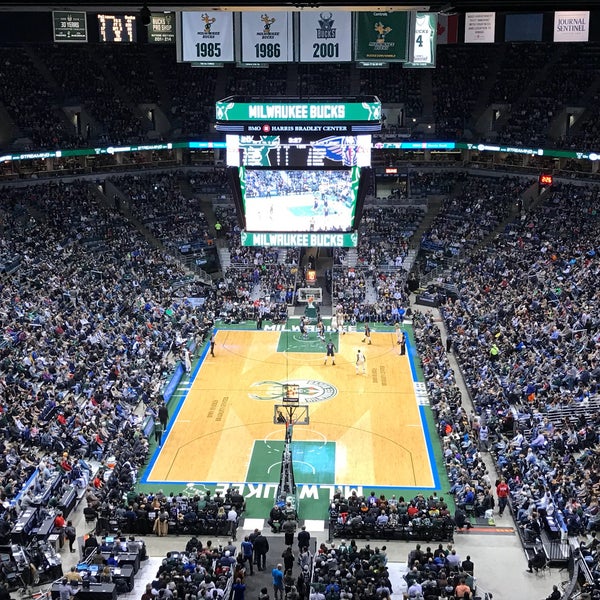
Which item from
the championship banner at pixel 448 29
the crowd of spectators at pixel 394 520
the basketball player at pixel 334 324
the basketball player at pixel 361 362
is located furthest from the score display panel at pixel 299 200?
the crowd of spectators at pixel 394 520

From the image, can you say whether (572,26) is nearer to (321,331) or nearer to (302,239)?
(302,239)

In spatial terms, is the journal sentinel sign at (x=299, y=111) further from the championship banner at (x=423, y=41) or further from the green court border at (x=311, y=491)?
the green court border at (x=311, y=491)

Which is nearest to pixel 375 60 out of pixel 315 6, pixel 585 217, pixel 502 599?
pixel 585 217

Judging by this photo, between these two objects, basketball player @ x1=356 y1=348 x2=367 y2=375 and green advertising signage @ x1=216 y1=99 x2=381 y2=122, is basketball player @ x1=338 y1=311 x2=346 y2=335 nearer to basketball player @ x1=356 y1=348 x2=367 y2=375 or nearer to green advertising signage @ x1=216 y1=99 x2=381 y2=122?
basketball player @ x1=356 y1=348 x2=367 y2=375

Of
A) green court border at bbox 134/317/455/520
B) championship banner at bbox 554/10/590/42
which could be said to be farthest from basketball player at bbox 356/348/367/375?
championship banner at bbox 554/10/590/42

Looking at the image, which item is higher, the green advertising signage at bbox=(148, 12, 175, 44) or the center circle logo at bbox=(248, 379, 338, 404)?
the green advertising signage at bbox=(148, 12, 175, 44)

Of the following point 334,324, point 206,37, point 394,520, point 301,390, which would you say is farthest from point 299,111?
point 394,520

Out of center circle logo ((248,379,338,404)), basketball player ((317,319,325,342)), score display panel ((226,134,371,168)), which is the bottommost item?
center circle logo ((248,379,338,404))
